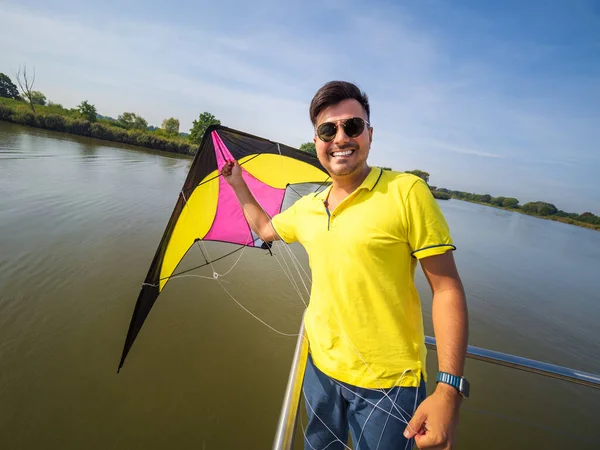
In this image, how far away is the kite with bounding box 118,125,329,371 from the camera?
2748mm

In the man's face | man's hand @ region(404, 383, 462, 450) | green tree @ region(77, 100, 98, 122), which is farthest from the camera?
green tree @ region(77, 100, 98, 122)

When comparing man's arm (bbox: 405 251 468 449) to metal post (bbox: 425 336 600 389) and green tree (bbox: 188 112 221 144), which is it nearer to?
metal post (bbox: 425 336 600 389)

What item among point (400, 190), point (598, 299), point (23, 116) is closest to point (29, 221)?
point (400, 190)

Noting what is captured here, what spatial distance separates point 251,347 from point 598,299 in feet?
42.1

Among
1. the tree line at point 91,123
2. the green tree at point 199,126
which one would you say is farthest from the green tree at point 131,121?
the green tree at point 199,126

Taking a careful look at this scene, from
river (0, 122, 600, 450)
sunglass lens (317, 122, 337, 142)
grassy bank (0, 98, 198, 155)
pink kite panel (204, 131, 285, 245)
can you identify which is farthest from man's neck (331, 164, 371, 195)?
grassy bank (0, 98, 198, 155)

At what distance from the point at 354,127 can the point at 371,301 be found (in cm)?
97

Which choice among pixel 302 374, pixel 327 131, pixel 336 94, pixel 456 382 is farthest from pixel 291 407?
pixel 336 94

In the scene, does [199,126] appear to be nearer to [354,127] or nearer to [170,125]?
[170,125]

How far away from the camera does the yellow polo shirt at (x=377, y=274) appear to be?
3.76 feet

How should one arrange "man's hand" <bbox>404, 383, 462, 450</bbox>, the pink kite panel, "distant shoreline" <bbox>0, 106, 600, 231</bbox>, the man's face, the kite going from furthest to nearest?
1. "distant shoreline" <bbox>0, 106, 600, 231</bbox>
2. the pink kite panel
3. the kite
4. the man's face
5. "man's hand" <bbox>404, 383, 462, 450</bbox>

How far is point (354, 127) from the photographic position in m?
1.45

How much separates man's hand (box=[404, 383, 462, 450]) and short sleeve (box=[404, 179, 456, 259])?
0.56 m

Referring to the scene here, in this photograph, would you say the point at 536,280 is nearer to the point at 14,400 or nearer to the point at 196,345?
the point at 196,345
